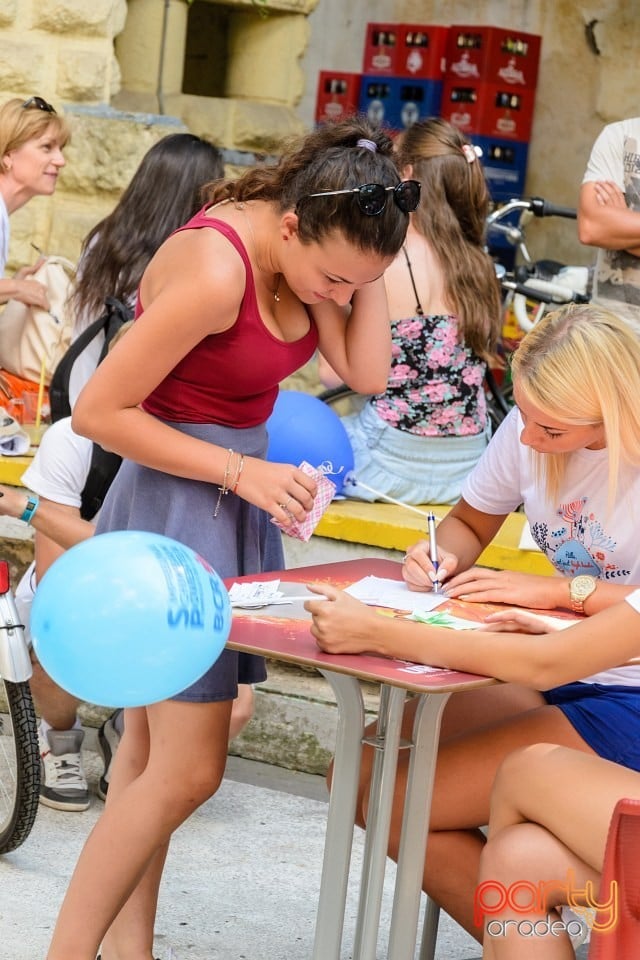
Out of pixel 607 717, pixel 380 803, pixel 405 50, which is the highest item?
pixel 405 50

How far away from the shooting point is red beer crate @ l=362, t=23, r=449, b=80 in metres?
7.54

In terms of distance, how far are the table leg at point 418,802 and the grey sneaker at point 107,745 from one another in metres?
1.56

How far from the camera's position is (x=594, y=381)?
2.67 m

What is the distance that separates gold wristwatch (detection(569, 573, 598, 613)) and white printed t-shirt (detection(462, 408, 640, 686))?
12cm

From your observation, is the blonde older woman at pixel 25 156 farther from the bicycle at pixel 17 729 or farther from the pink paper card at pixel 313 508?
the pink paper card at pixel 313 508

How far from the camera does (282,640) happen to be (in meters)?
2.38

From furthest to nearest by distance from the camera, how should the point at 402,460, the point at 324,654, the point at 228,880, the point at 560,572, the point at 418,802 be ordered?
the point at 402,460
the point at 228,880
the point at 560,572
the point at 418,802
the point at 324,654

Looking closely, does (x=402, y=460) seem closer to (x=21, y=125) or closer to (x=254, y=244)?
(x=21, y=125)

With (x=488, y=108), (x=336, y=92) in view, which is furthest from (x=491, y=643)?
(x=336, y=92)

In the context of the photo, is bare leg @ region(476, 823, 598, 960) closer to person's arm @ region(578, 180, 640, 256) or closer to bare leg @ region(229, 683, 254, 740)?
bare leg @ region(229, 683, 254, 740)

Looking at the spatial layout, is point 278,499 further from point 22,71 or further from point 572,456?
point 22,71

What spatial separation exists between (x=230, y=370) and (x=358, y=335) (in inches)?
13.6

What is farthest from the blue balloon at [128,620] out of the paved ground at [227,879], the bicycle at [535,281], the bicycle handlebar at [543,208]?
the bicycle handlebar at [543,208]

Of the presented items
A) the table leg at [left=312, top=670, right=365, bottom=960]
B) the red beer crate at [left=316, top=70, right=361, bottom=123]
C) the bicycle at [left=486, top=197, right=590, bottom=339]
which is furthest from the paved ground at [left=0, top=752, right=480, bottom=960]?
the red beer crate at [left=316, top=70, right=361, bottom=123]
